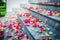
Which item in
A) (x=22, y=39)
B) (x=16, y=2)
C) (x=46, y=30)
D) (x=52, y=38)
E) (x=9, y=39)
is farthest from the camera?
(x=16, y=2)

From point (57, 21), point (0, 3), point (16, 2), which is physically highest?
point (57, 21)

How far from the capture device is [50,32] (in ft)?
10.4

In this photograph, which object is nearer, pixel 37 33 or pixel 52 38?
pixel 52 38

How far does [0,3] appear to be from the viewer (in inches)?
623

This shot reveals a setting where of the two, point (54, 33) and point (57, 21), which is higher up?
point (57, 21)

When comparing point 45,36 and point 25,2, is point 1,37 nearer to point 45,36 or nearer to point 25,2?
point 45,36

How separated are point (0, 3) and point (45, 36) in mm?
13302

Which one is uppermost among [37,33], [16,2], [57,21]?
[57,21]

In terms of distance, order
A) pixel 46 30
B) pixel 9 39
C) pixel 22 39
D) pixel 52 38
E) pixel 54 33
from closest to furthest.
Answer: pixel 52 38, pixel 54 33, pixel 46 30, pixel 22 39, pixel 9 39

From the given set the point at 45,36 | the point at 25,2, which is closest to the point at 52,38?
the point at 45,36

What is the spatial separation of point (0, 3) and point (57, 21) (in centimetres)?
1326

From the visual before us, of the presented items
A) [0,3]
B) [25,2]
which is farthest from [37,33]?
[0,3]

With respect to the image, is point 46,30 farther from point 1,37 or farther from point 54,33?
point 1,37

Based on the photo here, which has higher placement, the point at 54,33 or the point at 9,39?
the point at 54,33
